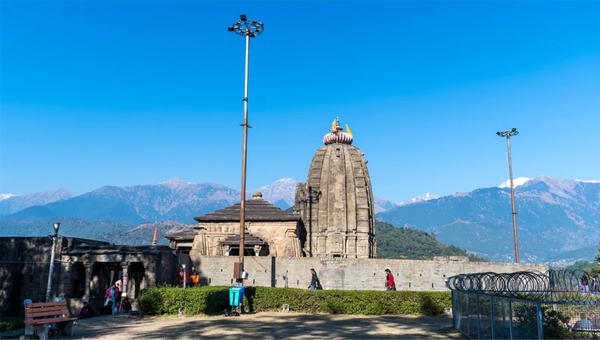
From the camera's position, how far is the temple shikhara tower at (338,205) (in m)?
66.4

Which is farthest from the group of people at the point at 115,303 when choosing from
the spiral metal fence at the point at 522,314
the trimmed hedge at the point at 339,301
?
the spiral metal fence at the point at 522,314

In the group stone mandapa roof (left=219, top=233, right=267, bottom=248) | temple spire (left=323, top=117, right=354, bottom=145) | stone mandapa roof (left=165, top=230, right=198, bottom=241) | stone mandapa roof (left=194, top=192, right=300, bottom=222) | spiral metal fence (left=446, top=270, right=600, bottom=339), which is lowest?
spiral metal fence (left=446, top=270, right=600, bottom=339)

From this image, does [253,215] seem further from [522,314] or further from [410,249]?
[410,249]

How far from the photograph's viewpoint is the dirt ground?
56.5ft

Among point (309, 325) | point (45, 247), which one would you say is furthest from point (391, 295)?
point (45, 247)

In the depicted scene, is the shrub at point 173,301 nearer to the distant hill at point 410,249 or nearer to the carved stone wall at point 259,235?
the carved stone wall at point 259,235

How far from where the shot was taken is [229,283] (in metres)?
34.4

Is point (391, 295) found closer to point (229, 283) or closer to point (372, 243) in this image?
point (229, 283)

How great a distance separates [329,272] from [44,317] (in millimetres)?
20889

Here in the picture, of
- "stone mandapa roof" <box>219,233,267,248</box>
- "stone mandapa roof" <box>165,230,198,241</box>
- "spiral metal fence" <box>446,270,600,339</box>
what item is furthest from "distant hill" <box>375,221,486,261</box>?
"spiral metal fence" <box>446,270,600,339</box>

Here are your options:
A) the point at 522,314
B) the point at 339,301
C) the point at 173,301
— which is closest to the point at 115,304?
the point at 173,301

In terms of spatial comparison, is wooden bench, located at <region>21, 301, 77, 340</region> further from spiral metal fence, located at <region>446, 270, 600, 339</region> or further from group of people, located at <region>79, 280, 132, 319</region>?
spiral metal fence, located at <region>446, 270, 600, 339</region>

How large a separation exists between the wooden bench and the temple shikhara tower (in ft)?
167

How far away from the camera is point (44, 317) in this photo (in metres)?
16.9
